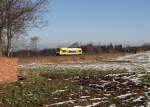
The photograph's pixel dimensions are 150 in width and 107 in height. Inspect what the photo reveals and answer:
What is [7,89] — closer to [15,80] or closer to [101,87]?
[15,80]

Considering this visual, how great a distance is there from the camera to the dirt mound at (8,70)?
1947cm

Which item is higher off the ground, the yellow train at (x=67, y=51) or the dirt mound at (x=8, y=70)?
the dirt mound at (x=8, y=70)

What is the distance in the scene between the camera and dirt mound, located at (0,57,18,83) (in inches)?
766

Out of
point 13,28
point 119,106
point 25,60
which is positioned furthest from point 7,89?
point 25,60

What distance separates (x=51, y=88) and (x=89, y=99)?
326cm

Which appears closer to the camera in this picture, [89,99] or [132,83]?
[89,99]

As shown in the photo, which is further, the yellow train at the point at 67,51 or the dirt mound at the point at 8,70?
the yellow train at the point at 67,51

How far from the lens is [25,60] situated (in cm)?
4744

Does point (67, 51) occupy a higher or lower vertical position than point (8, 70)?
lower

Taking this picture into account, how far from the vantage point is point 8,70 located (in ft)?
65.2

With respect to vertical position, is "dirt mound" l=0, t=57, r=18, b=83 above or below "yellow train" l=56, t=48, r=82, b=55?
above

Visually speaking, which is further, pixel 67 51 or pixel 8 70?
pixel 67 51

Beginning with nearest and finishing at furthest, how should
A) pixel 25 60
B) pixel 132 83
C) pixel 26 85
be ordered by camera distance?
pixel 26 85, pixel 132 83, pixel 25 60

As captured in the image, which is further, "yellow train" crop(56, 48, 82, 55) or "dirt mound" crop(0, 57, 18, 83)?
"yellow train" crop(56, 48, 82, 55)
